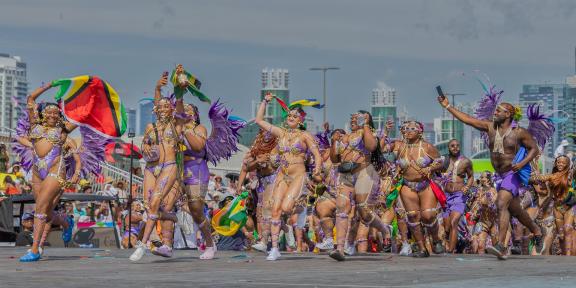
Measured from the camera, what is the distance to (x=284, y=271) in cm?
1563

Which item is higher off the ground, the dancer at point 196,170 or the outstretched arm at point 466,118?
the outstretched arm at point 466,118

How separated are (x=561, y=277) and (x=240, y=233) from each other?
1133cm

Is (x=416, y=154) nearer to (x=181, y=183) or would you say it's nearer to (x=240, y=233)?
(x=181, y=183)

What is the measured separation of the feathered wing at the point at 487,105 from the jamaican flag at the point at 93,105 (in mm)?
5175

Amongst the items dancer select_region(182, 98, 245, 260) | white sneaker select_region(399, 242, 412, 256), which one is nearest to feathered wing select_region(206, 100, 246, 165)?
dancer select_region(182, 98, 245, 260)

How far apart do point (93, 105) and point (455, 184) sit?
6.80 metres

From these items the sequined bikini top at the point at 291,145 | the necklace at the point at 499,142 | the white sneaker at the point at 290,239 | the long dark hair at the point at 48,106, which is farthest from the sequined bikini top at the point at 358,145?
the white sneaker at the point at 290,239

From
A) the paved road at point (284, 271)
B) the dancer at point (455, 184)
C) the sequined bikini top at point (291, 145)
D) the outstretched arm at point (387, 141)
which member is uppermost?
the outstretched arm at point (387, 141)

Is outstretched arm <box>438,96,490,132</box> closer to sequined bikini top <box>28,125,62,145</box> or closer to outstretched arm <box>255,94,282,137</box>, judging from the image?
outstretched arm <box>255,94,282,137</box>

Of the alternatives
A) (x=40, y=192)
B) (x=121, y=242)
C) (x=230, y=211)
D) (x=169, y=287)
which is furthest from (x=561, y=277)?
(x=121, y=242)

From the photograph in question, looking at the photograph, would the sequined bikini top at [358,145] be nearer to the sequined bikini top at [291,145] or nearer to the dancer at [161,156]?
the sequined bikini top at [291,145]

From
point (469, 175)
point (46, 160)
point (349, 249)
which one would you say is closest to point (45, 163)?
point (46, 160)

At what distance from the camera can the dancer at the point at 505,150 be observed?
1841cm

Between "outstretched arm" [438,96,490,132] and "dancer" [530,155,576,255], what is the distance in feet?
12.3
